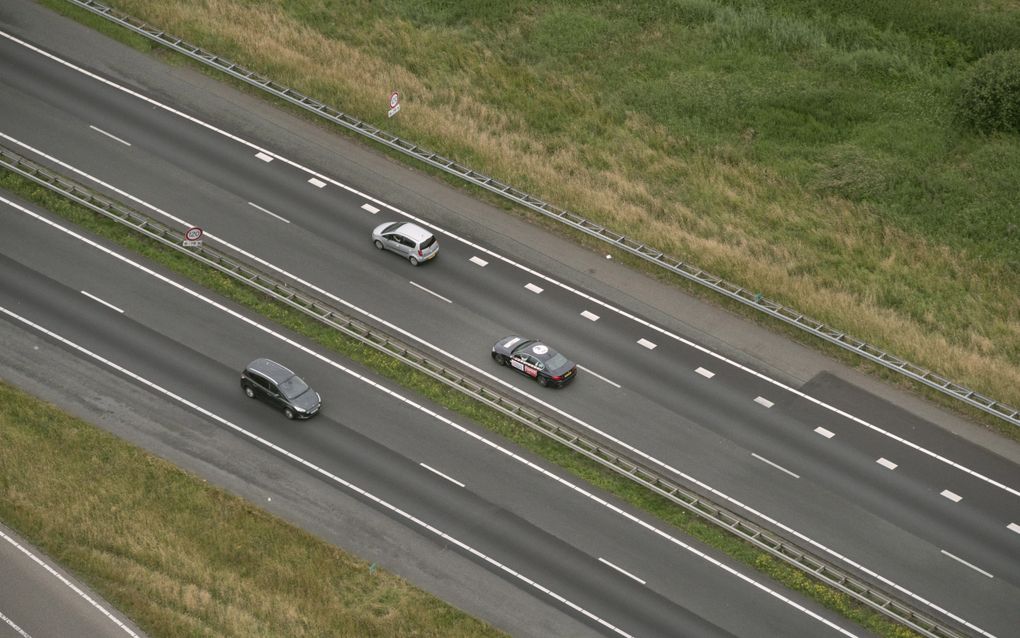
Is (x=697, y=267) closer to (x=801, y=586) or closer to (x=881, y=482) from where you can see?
(x=881, y=482)

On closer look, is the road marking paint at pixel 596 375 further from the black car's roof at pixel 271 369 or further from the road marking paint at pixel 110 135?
the road marking paint at pixel 110 135

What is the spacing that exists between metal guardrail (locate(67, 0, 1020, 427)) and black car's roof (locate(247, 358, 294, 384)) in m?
16.6

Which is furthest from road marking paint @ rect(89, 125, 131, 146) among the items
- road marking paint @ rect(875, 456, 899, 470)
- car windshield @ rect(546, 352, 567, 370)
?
road marking paint @ rect(875, 456, 899, 470)

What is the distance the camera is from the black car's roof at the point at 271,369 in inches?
2196

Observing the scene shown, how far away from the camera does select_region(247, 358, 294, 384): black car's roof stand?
183ft

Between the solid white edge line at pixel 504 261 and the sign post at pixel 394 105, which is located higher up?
the sign post at pixel 394 105

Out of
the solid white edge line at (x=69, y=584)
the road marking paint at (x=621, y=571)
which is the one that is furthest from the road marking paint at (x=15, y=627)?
the road marking paint at (x=621, y=571)

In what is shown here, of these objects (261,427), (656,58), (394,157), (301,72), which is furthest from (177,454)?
(656,58)

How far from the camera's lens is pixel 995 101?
74.9 meters

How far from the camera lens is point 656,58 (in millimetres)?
80250

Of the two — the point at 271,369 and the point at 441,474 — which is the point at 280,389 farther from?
the point at 441,474

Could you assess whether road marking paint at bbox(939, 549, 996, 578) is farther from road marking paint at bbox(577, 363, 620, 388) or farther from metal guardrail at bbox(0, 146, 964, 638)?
road marking paint at bbox(577, 363, 620, 388)

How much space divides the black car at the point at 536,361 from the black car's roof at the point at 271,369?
343 inches

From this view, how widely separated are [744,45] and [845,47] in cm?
594
